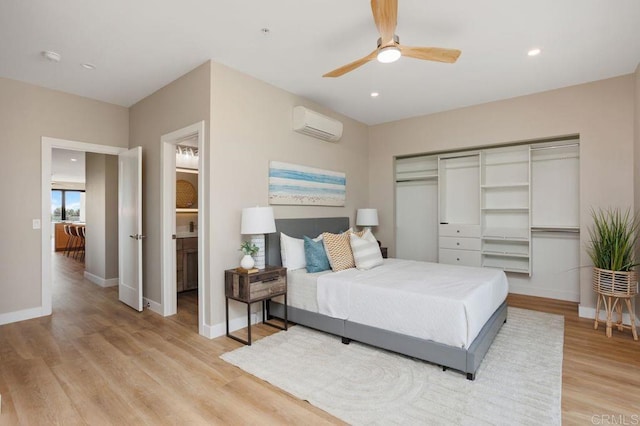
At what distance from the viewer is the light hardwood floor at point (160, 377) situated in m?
1.97

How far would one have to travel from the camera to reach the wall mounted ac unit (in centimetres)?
405

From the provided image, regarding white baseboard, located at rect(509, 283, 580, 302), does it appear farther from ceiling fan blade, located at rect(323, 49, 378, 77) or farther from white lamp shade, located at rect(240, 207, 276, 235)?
ceiling fan blade, located at rect(323, 49, 378, 77)

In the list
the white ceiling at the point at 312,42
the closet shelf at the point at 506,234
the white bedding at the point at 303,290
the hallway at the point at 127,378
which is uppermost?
the white ceiling at the point at 312,42

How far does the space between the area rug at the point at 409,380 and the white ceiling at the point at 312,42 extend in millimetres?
2764

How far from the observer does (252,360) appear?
2.68m

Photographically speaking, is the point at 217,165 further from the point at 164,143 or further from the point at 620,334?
the point at 620,334

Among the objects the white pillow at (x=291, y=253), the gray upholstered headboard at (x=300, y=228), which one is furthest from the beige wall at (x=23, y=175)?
the white pillow at (x=291, y=253)

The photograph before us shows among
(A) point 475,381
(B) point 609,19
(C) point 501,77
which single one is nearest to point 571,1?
(B) point 609,19

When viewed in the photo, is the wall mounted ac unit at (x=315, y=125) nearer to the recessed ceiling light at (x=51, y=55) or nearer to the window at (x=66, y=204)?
the recessed ceiling light at (x=51, y=55)

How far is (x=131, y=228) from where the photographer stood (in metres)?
4.14

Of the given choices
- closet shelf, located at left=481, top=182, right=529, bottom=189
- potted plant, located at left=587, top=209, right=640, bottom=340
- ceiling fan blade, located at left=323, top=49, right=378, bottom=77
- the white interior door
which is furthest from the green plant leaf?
the white interior door

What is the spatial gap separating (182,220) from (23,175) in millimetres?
2011

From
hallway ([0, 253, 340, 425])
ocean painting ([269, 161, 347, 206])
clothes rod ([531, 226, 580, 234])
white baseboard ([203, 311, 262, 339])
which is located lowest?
hallway ([0, 253, 340, 425])

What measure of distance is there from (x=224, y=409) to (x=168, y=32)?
2.92 metres
